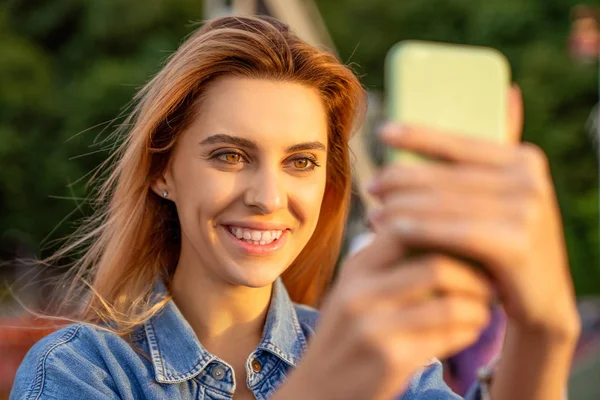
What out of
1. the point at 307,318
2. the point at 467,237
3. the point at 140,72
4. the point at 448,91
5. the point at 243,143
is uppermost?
the point at 448,91

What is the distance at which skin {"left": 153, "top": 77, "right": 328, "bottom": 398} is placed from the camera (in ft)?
6.40

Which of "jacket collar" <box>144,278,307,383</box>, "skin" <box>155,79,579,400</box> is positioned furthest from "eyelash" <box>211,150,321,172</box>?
"skin" <box>155,79,579,400</box>

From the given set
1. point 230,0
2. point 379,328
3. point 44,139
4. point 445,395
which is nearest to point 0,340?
point 230,0

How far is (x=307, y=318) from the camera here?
2389 millimetres

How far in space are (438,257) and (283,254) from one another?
2.98 ft

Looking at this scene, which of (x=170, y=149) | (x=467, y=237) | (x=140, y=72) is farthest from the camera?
(x=140, y=72)

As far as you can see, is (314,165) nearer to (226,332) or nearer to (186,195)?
(186,195)

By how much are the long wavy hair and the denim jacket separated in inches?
2.4

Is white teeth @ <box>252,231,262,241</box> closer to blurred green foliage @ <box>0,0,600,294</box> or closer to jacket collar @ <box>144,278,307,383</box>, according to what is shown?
jacket collar @ <box>144,278,307,383</box>

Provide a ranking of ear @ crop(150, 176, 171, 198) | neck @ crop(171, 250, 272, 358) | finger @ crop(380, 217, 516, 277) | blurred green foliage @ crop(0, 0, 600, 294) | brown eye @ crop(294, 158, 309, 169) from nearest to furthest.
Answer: finger @ crop(380, 217, 516, 277), brown eye @ crop(294, 158, 309, 169), neck @ crop(171, 250, 272, 358), ear @ crop(150, 176, 171, 198), blurred green foliage @ crop(0, 0, 600, 294)

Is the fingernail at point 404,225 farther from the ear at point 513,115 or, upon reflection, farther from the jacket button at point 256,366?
the jacket button at point 256,366

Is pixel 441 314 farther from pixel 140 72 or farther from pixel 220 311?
pixel 140 72

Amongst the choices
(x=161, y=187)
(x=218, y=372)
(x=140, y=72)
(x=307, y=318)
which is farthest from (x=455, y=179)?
(x=140, y=72)

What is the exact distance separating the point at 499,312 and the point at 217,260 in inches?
78.9
